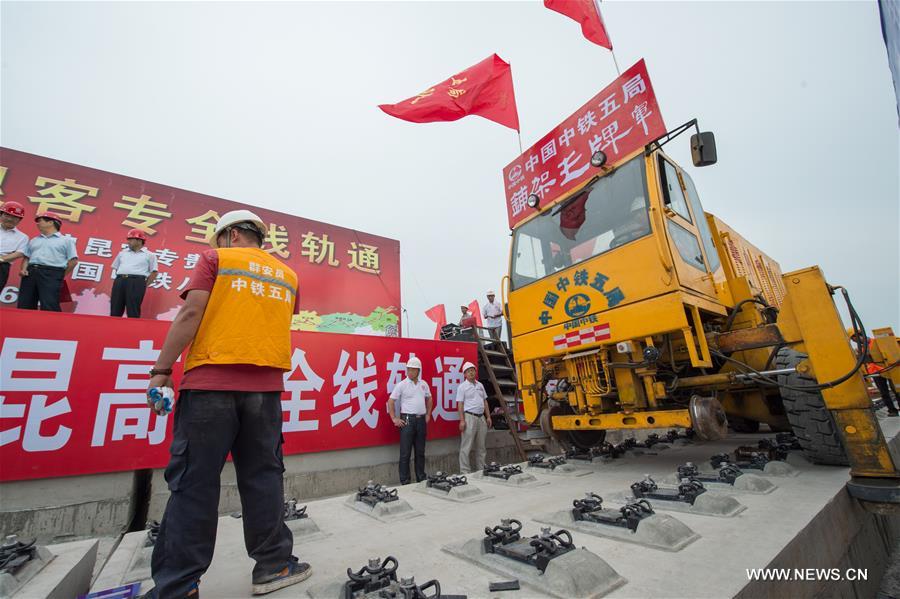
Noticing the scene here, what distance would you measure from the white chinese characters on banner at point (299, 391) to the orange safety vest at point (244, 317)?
10.8 ft

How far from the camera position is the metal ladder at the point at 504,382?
729 cm

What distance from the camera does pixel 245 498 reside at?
71.2 inches

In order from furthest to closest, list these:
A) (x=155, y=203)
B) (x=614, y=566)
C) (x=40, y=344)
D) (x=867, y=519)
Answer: (x=155, y=203), (x=40, y=344), (x=867, y=519), (x=614, y=566)

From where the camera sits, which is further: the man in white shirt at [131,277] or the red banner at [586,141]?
the man in white shirt at [131,277]

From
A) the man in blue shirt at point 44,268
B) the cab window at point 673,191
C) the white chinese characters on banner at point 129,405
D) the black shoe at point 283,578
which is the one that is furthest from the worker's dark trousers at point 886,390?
the man in blue shirt at point 44,268

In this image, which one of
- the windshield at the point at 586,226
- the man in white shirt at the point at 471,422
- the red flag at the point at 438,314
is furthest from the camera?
the red flag at the point at 438,314

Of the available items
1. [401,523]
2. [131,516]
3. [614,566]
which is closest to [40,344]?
[131,516]

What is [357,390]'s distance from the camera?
18.9 feet

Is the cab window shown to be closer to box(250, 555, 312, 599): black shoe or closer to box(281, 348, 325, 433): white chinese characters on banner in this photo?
box(250, 555, 312, 599): black shoe

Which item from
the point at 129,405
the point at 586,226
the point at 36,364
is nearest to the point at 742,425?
the point at 586,226

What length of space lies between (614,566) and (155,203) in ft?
32.5

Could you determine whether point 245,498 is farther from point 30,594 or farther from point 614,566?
point 614,566

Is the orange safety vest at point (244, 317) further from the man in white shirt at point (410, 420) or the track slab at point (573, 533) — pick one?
the man in white shirt at point (410, 420)

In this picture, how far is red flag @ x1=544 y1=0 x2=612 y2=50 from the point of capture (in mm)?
A: 7043
